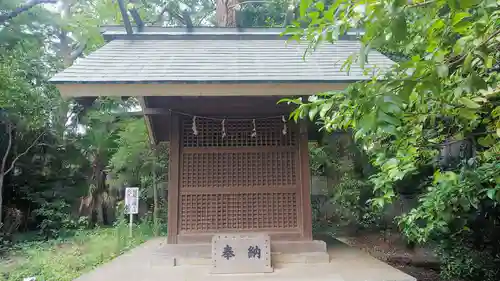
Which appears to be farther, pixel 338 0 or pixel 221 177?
pixel 221 177

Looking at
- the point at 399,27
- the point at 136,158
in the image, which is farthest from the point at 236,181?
the point at 136,158

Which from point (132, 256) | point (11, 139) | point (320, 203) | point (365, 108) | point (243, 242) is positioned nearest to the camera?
point (365, 108)

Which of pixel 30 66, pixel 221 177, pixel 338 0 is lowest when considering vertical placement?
pixel 221 177

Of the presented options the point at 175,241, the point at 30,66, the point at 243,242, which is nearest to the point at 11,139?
the point at 30,66

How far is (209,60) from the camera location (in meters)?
4.28

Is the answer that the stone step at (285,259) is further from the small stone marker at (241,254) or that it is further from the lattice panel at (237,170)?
the lattice panel at (237,170)

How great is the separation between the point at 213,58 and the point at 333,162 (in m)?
7.82

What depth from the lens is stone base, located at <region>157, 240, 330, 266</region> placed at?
4348 mm

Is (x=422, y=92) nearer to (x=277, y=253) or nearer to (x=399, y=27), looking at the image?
(x=399, y=27)

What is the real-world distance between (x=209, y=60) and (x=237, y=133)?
1.12 m

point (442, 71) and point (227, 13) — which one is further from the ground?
point (227, 13)

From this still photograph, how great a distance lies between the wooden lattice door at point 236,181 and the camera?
468 cm

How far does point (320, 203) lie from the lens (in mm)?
12406

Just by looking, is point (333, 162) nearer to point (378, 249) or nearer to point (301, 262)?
point (378, 249)
